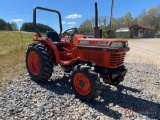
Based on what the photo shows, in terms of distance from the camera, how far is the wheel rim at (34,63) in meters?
5.58

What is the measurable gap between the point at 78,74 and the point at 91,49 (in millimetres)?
662

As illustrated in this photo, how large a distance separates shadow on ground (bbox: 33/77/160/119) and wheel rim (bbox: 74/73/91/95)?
306 millimetres

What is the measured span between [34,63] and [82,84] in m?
2.10

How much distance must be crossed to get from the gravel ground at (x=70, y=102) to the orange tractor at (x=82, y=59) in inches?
11.9

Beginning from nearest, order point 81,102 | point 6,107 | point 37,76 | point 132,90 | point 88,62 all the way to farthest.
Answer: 1. point 6,107
2. point 81,102
3. point 88,62
4. point 132,90
5. point 37,76

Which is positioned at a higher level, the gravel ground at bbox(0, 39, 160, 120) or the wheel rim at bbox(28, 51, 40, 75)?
the wheel rim at bbox(28, 51, 40, 75)

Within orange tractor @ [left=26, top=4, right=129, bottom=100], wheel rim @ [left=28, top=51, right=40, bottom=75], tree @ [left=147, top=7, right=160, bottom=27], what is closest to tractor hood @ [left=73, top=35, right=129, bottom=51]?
orange tractor @ [left=26, top=4, right=129, bottom=100]

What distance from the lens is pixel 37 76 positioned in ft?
17.9

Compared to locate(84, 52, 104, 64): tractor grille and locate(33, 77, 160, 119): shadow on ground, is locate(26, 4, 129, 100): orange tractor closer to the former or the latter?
locate(84, 52, 104, 64): tractor grille

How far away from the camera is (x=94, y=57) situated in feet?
14.4

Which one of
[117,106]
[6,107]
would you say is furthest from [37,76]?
[117,106]

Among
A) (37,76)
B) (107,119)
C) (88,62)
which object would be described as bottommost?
(107,119)

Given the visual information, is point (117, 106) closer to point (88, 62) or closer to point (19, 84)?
point (88, 62)

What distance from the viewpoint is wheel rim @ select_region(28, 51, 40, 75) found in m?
5.58
